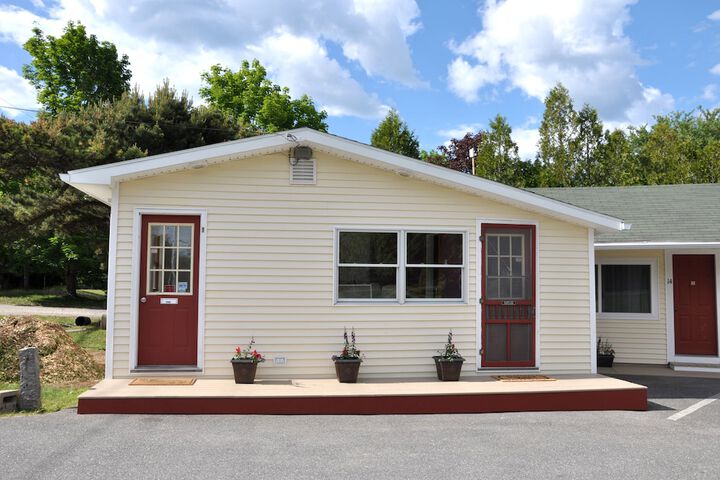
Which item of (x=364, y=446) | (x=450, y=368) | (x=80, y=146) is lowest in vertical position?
(x=364, y=446)

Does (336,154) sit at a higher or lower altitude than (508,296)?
higher

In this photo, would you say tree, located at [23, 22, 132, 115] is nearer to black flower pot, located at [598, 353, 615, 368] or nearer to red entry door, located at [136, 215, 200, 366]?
red entry door, located at [136, 215, 200, 366]

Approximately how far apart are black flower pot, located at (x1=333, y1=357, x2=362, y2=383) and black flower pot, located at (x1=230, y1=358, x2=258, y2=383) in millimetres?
1040

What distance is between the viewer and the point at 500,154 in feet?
70.9

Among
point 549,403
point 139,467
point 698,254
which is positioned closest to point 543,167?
point 698,254

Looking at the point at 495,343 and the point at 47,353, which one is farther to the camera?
the point at 47,353

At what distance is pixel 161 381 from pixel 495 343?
14.6 feet

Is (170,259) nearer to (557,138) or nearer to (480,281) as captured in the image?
(480,281)

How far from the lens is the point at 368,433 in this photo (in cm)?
576

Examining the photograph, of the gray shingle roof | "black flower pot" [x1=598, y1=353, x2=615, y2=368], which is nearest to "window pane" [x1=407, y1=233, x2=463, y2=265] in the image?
the gray shingle roof

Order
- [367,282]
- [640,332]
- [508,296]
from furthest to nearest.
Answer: [640,332] → [508,296] → [367,282]

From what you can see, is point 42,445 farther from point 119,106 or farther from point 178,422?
point 119,106

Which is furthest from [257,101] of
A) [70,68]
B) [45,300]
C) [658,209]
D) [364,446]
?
[364,446]

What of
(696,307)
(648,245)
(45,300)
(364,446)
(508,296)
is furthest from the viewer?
(45,300)
